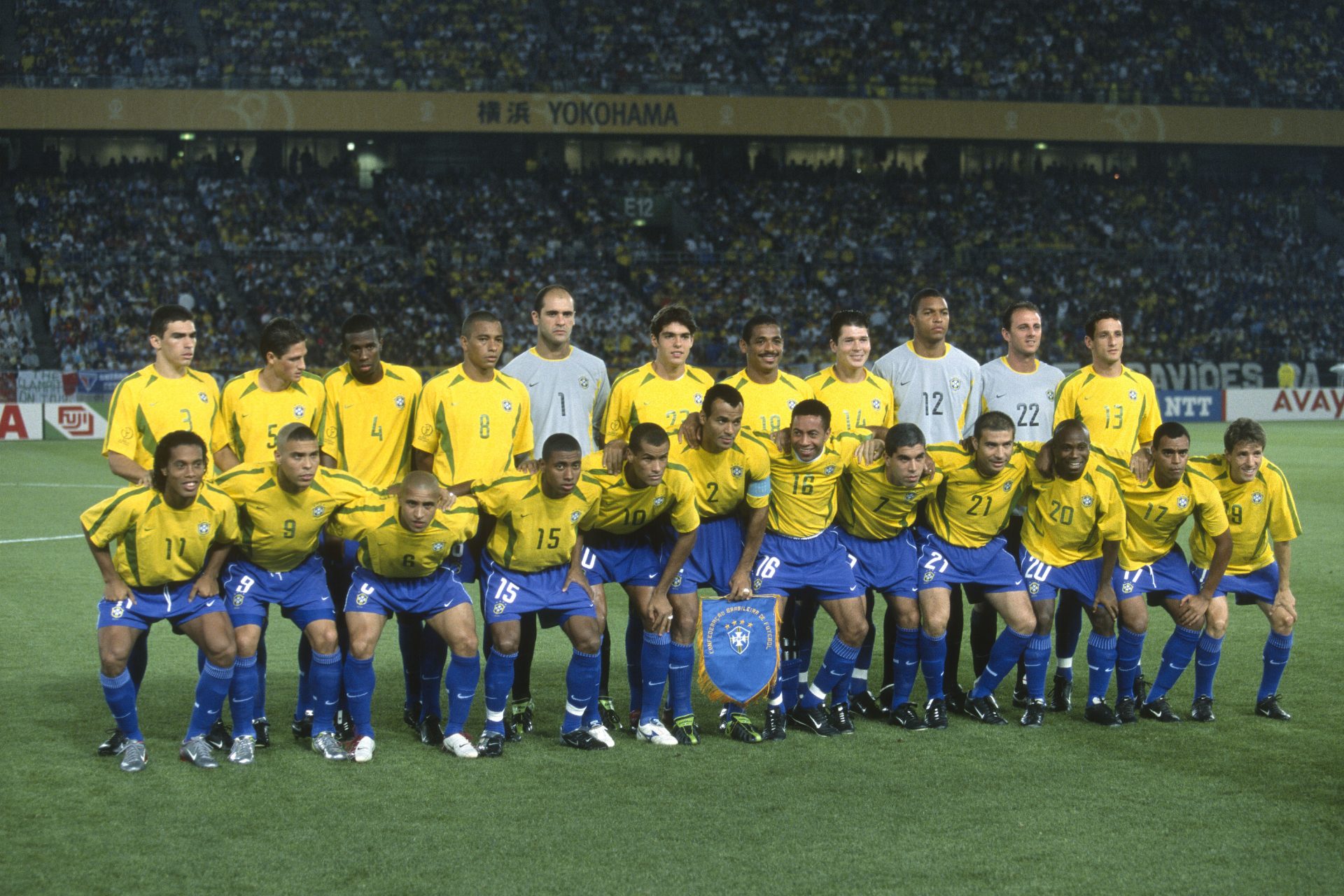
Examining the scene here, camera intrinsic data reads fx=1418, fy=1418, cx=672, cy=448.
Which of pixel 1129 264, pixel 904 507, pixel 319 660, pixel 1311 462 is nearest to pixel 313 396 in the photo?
pixel 319 660

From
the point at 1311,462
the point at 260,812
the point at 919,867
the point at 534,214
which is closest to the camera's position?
the point at 919,867

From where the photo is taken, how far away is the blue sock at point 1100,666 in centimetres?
727

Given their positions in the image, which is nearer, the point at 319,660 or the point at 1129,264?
the point at 319,660

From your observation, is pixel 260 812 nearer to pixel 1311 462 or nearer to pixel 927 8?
pixel 1311 462

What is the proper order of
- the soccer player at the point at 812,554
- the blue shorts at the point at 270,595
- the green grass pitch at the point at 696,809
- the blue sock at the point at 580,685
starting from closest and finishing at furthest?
the green grass pitch at the point at 696,809
the blue shorts at the point at 270,595
the blue sock at the point at 580,685
the soccer player at the point at 812,554

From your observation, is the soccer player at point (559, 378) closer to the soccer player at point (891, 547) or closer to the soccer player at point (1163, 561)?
the soccer player at point (891, 547)

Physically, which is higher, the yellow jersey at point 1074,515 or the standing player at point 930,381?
the standing player at point 930,381

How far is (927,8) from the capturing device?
39.3 meters

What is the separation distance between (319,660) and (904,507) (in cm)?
301

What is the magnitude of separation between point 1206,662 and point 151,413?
5515 mm

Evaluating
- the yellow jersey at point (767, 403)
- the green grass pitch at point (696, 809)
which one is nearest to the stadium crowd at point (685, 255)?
the yellow jersey at point (767, 403)

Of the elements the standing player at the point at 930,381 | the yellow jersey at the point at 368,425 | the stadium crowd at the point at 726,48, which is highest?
the stadium crowd at the point at 726,48

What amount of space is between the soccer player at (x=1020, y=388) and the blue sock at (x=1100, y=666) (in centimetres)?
58

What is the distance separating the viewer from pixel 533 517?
673cm
